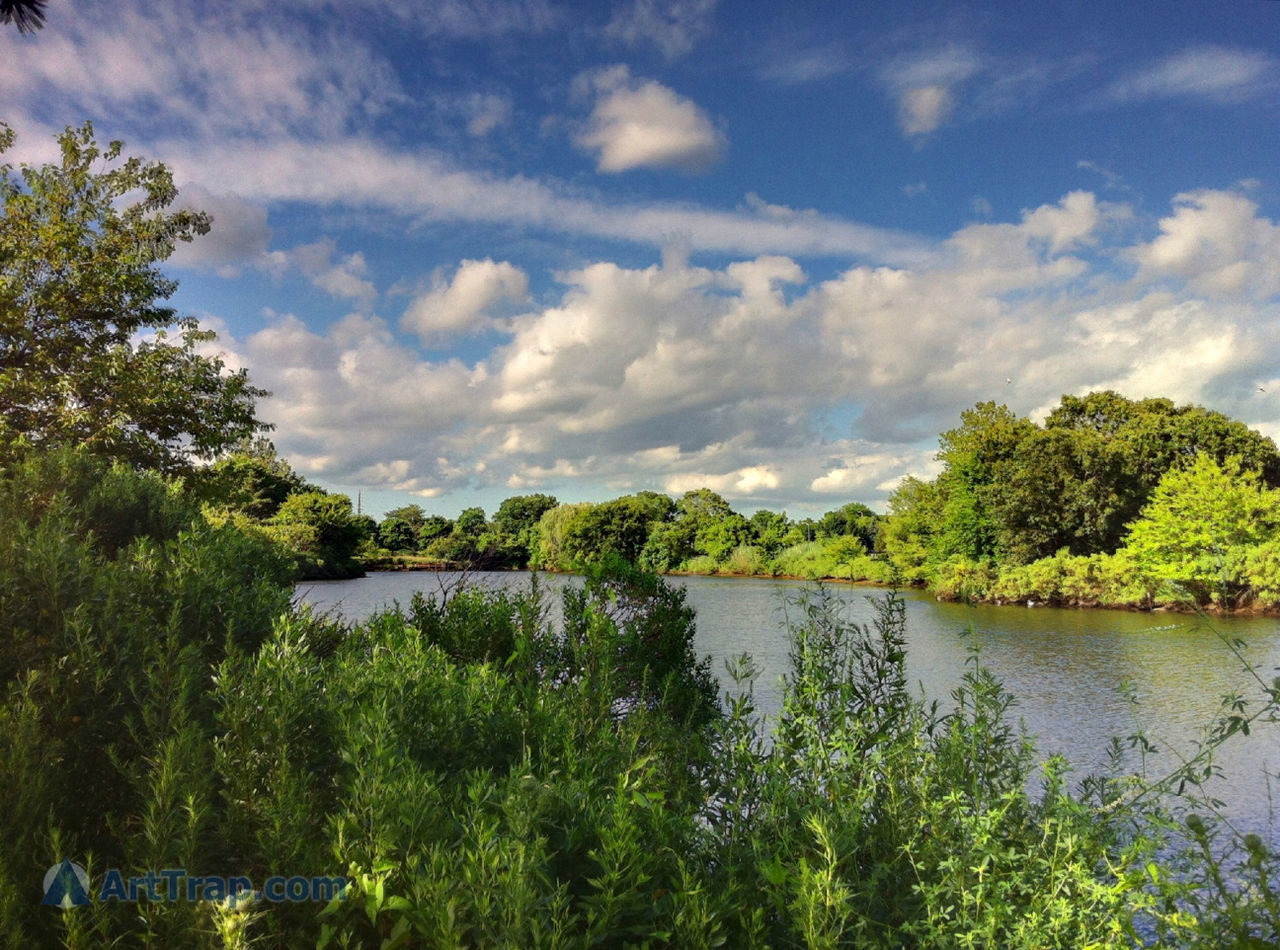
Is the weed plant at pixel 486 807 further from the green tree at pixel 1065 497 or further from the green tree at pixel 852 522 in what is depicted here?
the green tree at pixel 852 522

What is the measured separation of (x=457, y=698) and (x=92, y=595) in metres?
1.54

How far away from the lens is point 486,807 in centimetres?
245

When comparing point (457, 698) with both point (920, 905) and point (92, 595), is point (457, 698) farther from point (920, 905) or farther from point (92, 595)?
point (920, 905)

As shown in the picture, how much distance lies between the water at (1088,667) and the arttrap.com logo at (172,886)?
9.03 feet

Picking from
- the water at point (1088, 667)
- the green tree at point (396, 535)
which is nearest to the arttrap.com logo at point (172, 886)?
the water at point (1088, 667)

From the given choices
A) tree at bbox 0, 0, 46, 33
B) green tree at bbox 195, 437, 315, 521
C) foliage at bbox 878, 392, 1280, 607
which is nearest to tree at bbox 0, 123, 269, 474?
green tree at bbox 195, 437, 315, 521

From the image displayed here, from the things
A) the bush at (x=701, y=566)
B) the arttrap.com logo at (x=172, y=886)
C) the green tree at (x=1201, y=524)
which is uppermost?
the green tree at (x=1201, y=524)

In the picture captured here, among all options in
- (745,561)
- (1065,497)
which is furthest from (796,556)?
(1065,497)

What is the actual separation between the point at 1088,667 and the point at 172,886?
1699 cm

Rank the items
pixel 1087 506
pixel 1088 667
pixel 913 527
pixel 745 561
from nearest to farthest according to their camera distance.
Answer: pixel 1088 667 < pixel 1087 506 < pixel 913 527 < pixel 745 561

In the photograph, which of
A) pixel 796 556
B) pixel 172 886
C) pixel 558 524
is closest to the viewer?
pixel 172 886

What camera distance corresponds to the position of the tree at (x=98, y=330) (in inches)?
540

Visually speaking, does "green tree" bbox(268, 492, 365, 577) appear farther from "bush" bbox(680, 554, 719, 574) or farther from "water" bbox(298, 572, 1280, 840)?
"bush" bbox(680, 554, 719, 574)

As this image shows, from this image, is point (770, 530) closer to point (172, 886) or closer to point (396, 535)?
point (396, 535)
